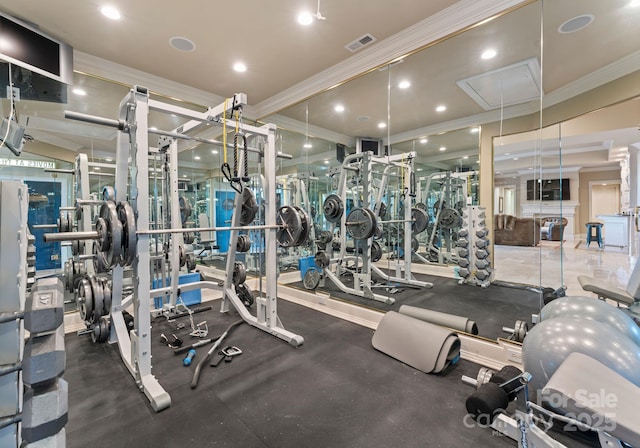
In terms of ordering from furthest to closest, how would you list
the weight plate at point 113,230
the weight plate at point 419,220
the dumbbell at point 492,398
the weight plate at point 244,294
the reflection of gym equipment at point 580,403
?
the weight plate at point 419,220, the weight plate at point 244,294, the weight plate at point 113,230, the dumbbell at point 492,398, the reflection of gym equipment at point 580,403

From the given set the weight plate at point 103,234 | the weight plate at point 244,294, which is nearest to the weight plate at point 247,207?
the weight plate at point 244,294

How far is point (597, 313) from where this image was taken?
1.89 metres

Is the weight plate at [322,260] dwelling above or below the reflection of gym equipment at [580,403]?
above

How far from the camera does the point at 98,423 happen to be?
5.87ft

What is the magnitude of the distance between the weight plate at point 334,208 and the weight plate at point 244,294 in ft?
5.81

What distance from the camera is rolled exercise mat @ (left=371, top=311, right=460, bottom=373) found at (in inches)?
91.4

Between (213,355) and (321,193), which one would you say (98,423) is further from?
(321,193)

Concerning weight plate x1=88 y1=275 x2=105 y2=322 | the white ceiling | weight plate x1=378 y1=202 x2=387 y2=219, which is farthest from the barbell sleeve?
weight plate x1=378 y1=202 x2=387 y2=219

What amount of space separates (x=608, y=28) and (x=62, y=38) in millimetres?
Answer: 5434

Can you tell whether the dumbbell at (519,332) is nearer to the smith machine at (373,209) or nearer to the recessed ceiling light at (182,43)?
the smith machine at (373,209)

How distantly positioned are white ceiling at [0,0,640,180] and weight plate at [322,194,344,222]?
1.23 metres

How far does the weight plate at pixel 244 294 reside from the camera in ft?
12.1

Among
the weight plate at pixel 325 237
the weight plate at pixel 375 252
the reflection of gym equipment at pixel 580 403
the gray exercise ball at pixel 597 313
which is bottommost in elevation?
the reflection of gym equipment at pixel 580 403

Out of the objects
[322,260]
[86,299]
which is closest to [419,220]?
[322,260]
